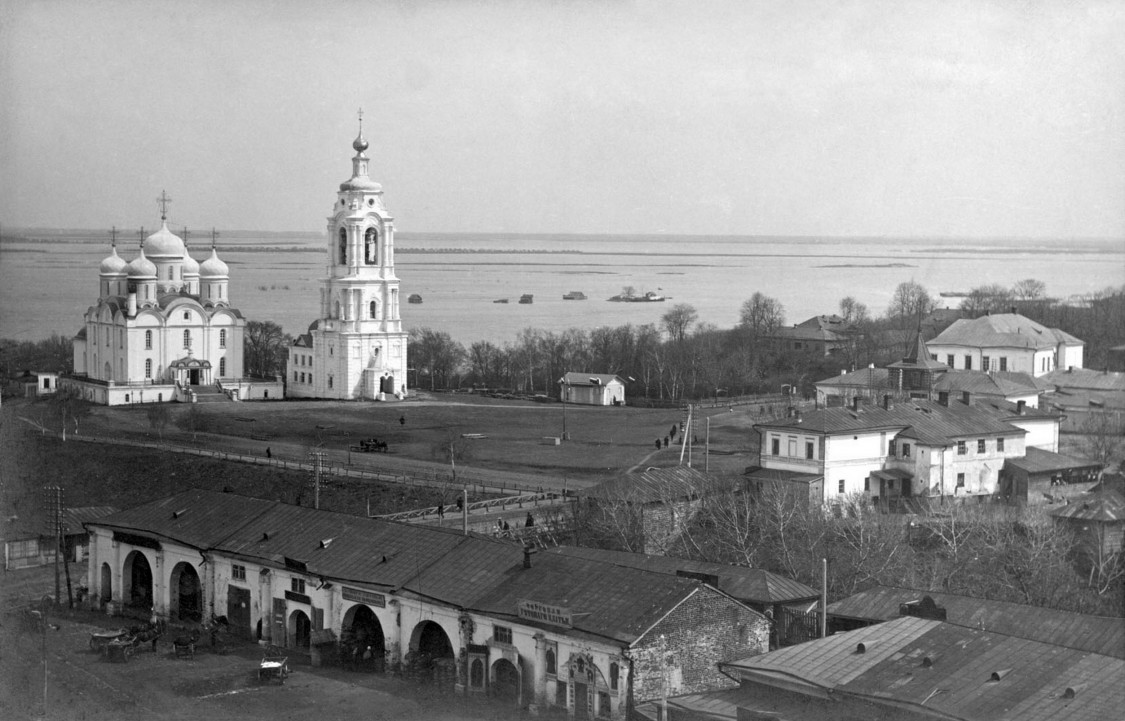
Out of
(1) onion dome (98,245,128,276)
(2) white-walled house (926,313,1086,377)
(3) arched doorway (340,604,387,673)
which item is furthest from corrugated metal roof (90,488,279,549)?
(1) onion dome (98,245,128,276)

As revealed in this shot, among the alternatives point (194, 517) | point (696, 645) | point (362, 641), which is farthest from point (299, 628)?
point (696, 645)

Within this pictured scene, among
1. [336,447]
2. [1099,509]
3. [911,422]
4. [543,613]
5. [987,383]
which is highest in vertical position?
[987,383]

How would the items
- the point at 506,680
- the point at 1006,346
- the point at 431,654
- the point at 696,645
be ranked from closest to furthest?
the point at 696,645 → the point at 506,680 → the point at 431,654 → the point at 1006,346

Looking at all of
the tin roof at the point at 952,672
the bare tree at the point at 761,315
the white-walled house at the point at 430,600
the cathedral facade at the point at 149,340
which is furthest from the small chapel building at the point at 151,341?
the tin roof at the point at 952,672

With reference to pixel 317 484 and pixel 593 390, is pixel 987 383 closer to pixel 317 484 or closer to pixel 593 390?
pixel 593 390

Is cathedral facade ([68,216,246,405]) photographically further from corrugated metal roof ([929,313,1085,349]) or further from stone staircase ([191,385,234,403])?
corrugated metal roof ([929,313,1085,349])

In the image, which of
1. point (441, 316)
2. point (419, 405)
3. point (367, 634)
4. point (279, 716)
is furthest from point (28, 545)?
point (441, 316)

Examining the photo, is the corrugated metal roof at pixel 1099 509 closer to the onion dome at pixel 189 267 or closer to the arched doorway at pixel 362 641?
the arched doorway at pixel 362 641
